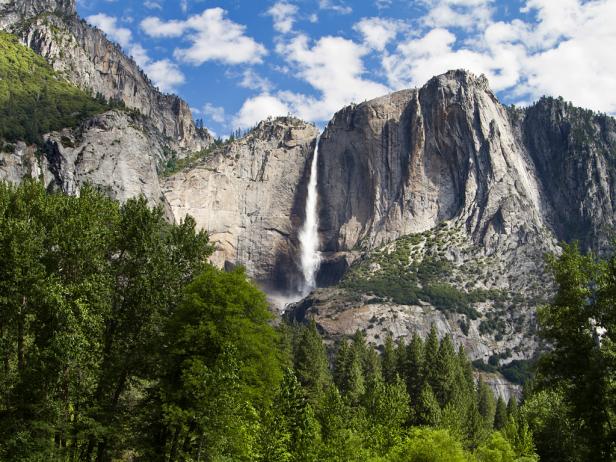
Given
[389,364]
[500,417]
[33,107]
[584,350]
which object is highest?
[33,107]

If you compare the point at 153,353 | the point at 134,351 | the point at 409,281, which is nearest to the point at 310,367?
the point at 153,353

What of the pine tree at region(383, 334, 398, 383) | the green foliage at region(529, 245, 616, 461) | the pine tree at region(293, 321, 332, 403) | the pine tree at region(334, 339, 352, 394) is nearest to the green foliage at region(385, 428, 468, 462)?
the green foliage at region(529, 245, 616, 461)

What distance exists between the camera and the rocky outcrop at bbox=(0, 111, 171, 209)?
5758 inches

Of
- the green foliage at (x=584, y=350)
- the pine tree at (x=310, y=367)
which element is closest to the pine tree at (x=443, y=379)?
the pine tree at (x=310, y=367)

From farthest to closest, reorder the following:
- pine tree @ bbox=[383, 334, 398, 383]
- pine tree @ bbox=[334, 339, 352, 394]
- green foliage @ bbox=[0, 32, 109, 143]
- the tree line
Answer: green foliage @ bbox=[0, 32, 109, 143], pine tree @ bbox=[383, 334, 398, 383], pine tree @ bbox=[334, 339, 352, 394], the tree line

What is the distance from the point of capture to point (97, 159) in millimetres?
158750

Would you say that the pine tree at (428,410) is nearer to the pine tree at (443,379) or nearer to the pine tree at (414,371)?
the pine tree at (443,379)

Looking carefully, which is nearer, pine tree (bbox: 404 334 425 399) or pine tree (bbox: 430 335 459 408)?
pine tree (bbox: 430 335 459 408)

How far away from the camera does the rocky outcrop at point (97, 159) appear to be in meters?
146

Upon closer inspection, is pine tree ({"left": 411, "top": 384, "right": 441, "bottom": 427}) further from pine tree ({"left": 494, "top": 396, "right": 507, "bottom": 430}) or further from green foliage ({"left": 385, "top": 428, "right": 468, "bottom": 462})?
pine tree ({"left": 494, "top": 396, "right": 507, "bottom": 430})

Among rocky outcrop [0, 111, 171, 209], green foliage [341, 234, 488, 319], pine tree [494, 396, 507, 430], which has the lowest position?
pine tree [494, 396, 507, 430]

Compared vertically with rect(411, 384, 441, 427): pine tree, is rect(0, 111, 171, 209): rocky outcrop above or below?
above

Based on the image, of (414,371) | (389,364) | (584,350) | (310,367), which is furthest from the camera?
(389,364)

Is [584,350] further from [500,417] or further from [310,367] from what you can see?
[500,417]
